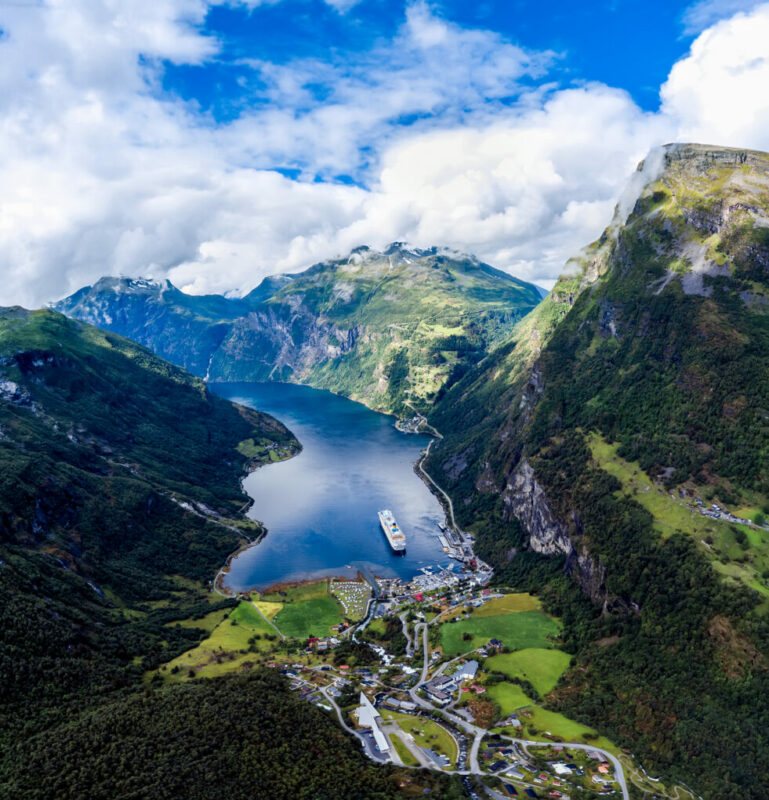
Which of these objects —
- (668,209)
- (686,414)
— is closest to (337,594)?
(686,414)

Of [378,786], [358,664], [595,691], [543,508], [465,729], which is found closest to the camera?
[378,786]

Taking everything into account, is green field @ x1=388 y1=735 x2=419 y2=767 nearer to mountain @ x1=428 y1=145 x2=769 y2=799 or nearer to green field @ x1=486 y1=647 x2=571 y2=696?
green field @ x1=486 y1=647 x2=571 y2=696

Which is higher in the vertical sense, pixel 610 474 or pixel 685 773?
pixel 610 474

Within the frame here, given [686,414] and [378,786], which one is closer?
[378,786]

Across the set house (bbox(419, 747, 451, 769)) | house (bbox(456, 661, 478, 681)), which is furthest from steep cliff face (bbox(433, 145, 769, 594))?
house (bbox(419, 747, 451, 769))

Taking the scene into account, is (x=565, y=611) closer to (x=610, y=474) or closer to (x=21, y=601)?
(x=610, y=474)

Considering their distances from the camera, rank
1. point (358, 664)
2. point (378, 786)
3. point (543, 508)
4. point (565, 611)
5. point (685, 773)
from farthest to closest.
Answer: point (543, 508) < point (565, 611) < point (358, 664) < point (685, 773) < point (378, 786)

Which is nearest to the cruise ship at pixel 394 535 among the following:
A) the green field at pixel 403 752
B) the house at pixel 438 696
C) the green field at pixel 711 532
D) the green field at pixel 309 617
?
the green field at pixel 309 617

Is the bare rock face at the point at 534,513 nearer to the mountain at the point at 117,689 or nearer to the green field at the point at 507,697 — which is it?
the green field at the point at 507,697
